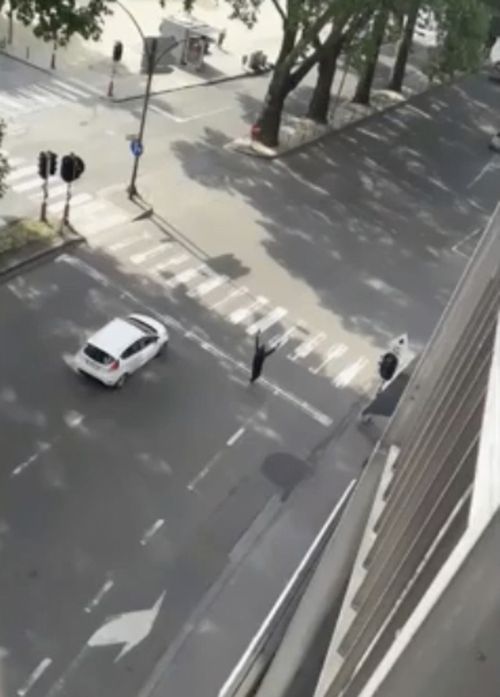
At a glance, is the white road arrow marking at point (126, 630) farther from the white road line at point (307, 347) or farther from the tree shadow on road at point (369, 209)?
the tree shadow on road at point (369, 209)

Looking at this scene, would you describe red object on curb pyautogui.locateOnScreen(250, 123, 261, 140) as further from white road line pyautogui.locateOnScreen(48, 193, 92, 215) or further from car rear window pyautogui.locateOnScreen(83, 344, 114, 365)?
car rear window pyautogui.locateOnScreen(83, 344, 114, 365)

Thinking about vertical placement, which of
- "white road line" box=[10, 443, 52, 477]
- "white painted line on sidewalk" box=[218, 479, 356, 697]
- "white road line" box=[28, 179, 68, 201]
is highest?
"white painted line on sidewalk" box=[218, 479, 356, 697]

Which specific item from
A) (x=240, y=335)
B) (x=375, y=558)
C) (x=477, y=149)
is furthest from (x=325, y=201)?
(x=375, y=558)

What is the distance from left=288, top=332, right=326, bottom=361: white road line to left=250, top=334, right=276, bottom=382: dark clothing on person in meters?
1.45

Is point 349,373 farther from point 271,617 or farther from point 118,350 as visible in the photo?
point 271,617

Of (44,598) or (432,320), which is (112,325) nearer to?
(44,598)

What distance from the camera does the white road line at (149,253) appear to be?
92.7ft

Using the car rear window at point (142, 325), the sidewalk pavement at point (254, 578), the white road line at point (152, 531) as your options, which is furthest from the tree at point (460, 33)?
the white road line at point (152, 531)

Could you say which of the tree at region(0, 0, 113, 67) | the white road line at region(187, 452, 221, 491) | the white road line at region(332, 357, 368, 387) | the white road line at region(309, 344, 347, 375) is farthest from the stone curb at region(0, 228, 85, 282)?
Answer: the white road line at region(332, 357, 368, 387)

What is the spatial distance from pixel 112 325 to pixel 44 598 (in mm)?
8232

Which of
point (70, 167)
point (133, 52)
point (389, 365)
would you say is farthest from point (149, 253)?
point (133, 52)

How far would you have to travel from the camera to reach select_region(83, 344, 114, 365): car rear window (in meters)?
21.9

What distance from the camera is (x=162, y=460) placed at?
67.6 ft

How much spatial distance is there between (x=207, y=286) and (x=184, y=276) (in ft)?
2.63
